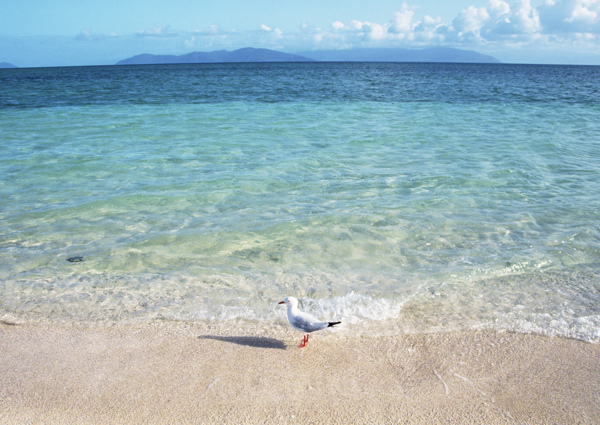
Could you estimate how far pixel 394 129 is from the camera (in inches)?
651

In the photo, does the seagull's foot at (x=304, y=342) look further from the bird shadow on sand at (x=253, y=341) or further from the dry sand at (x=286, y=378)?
the bird shadow on sand at (x=253, y=341)

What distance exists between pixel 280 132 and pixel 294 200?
7.86 metres

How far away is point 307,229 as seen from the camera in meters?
7.08

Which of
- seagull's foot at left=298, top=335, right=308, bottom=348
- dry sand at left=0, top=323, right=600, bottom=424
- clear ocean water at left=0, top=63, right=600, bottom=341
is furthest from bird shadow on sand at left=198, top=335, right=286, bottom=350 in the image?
clear ocean water at left=0, top=63, right=600, bottom=341

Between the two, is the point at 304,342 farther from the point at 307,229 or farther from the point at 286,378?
the point at 307,229

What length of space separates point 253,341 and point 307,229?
297 centimetres

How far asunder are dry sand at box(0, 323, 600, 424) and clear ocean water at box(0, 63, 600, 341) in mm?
369

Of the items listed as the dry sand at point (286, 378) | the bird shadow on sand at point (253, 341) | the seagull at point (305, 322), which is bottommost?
the bird shadow on sand at point (253, 341)

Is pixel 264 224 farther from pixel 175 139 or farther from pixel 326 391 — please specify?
pixel 175 139

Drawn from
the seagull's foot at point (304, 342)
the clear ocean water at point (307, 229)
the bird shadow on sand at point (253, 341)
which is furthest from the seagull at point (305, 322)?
the clear ocean water at point (307, 229)

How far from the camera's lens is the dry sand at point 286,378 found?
3.31 m

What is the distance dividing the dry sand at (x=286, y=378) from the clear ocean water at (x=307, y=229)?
369 millimetres

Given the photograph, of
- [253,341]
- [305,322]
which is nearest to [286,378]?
[305,322]

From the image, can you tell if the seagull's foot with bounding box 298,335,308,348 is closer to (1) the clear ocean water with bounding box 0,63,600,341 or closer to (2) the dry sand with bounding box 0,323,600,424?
(2) the dry sand with bounding box 0,323,600,424
